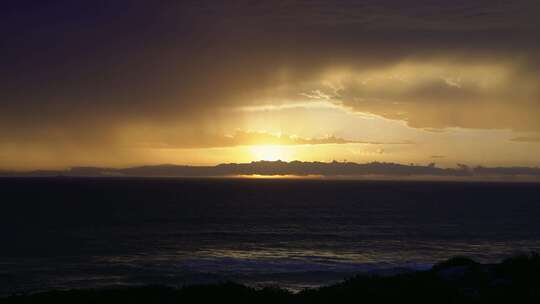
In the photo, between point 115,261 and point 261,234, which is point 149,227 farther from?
point 115,261

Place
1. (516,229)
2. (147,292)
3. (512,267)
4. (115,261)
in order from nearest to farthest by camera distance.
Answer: (147,292), (512,267), (115,261), (516,229)

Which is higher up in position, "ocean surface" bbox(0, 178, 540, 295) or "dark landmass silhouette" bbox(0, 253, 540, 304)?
"dark landmass silhouette" bbox(0, 253, 540, 304)

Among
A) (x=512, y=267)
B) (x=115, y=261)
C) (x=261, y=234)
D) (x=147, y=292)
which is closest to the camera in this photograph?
(x=147, y=292)

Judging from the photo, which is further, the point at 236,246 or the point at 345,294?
the point at 236,246

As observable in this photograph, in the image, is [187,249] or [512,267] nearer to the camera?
[512,267]

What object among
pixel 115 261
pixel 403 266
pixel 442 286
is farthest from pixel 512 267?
pixel 115 261

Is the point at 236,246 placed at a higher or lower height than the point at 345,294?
lower

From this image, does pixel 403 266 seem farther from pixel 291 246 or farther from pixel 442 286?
pixel 442 286

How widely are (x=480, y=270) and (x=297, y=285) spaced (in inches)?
677

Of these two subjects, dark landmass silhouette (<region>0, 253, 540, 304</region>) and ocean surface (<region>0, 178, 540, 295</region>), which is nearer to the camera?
dark landmass silhouette (<region>0, 253, 540, 304</region>)

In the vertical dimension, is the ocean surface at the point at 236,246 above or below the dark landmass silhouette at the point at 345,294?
below

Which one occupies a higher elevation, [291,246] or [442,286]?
[442,286]

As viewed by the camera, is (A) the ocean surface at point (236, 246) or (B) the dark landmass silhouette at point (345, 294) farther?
(A) the ocean surface at point (236, 246)

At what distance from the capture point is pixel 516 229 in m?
83.6
